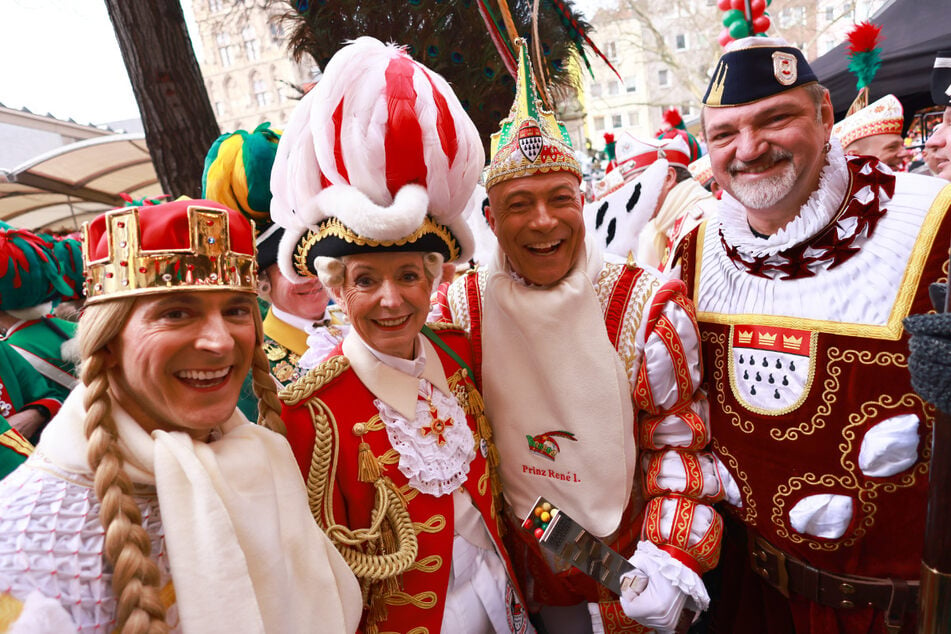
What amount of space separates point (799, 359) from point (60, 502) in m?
1.96

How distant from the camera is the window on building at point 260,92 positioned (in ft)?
139

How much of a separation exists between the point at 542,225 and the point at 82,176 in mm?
10624

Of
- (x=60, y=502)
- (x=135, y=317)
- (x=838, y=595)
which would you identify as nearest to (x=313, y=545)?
(x=60, y=502)

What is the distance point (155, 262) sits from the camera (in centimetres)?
119

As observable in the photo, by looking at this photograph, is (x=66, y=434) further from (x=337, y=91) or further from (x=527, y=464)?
(x=527, y=464)

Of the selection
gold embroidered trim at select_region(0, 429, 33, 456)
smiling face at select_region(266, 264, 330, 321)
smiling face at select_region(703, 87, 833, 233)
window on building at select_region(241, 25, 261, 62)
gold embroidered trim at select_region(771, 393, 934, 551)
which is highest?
window on building at select_region(241, 25, 261, 62)

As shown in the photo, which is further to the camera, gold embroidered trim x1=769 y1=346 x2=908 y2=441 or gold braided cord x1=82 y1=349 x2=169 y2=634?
gold embroidered trim x1=769 y1=346 x2=908 y2=441

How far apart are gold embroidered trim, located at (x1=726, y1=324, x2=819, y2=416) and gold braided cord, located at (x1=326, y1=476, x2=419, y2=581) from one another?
45.4 inches

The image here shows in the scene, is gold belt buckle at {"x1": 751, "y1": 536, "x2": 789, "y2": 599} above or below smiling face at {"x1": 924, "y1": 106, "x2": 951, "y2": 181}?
below

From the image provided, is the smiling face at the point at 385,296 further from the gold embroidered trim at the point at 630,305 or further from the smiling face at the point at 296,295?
the smiling face at the point at 296,295

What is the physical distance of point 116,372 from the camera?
122 cm

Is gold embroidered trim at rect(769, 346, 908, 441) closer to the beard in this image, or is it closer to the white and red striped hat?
the beard

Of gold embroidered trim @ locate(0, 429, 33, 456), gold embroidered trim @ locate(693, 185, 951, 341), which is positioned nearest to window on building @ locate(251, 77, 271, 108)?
gold embroidered trim @ locate(0, 429, 33, 456)

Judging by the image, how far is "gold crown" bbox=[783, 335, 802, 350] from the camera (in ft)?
5.76
